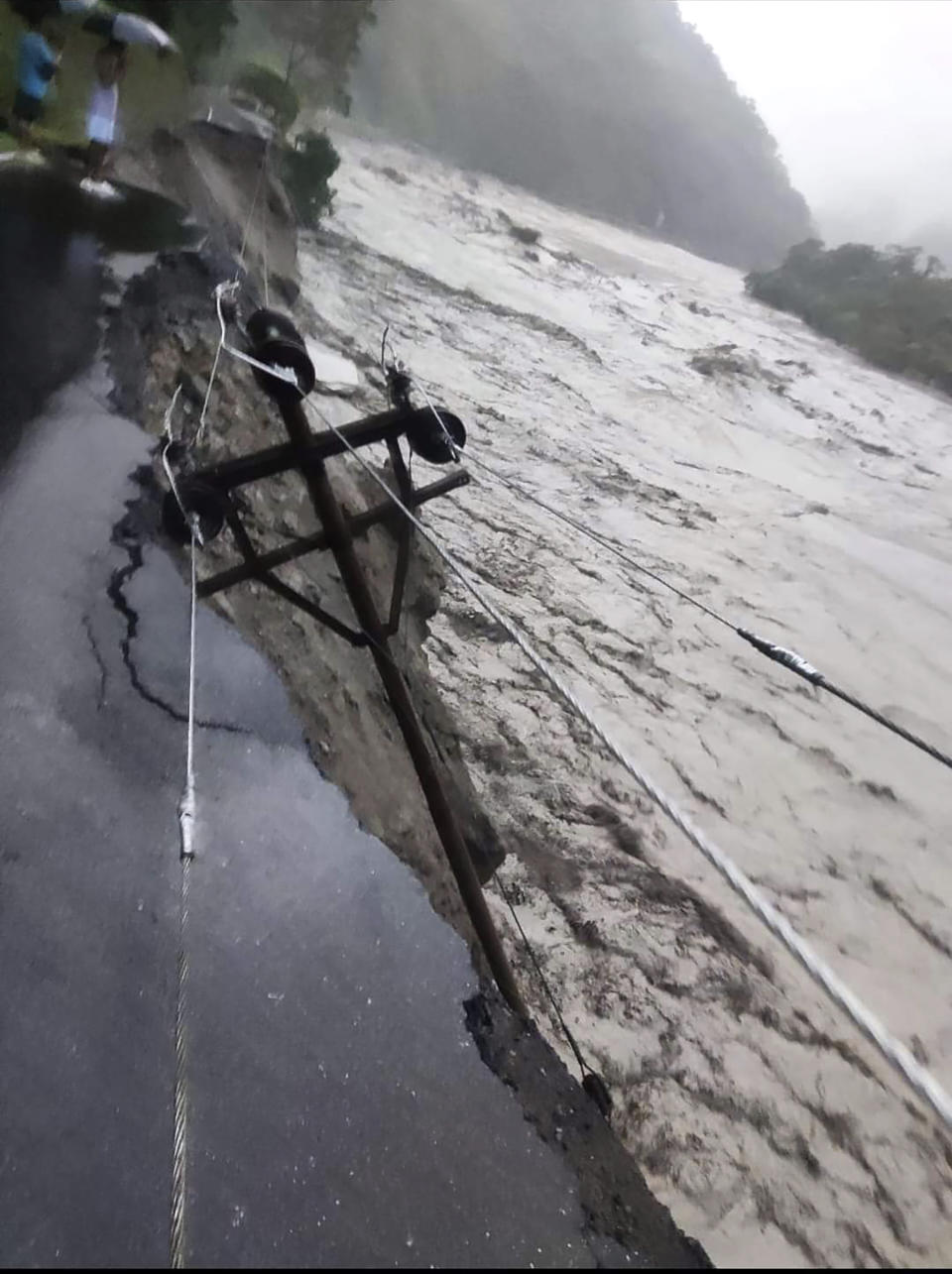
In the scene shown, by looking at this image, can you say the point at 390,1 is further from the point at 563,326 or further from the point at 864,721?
the point at 864,721

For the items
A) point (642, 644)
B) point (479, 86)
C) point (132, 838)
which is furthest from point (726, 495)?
point (479, 86)

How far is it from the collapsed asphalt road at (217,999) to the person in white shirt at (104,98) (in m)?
4.83

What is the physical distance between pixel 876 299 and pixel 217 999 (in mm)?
15934

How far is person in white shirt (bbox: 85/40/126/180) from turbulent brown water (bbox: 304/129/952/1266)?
3914mm

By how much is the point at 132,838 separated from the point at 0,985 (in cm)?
50

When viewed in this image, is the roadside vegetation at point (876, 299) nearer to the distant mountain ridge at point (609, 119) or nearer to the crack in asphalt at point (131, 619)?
the distant mountain ridge at point (609, 119)

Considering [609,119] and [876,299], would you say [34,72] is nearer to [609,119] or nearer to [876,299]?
[876,299]

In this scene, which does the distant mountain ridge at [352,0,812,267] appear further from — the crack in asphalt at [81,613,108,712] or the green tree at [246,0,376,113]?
the crack in asphalt at [81,613,108,712]

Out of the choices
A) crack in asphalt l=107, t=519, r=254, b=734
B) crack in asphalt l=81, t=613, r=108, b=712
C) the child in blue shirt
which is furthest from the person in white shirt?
crack in asphalt l=81, t=613, r=108, b=712

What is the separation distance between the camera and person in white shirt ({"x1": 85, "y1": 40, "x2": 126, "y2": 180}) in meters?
5.83

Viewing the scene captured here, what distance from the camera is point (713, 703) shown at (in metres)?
6.44

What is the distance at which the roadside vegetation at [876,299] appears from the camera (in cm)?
1187

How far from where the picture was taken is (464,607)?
22.0 ft

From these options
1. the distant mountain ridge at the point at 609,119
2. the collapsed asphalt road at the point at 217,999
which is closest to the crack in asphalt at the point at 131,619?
the collapsed asphalt road at the point at 217,999
